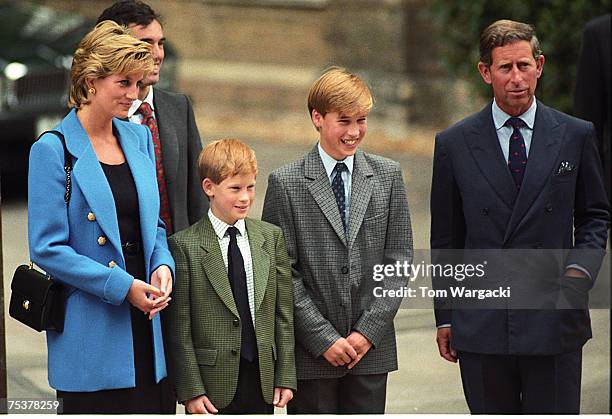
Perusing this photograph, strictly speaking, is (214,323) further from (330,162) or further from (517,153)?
(517,153)

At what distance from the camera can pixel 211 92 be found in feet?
54.0

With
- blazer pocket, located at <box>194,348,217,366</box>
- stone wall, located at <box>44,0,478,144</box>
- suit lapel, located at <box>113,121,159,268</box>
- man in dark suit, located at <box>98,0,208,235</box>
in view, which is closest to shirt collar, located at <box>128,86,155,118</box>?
A: man in dark suit, located at <box>98,0,208,235</box>

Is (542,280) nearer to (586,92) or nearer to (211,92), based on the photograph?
(586,92)

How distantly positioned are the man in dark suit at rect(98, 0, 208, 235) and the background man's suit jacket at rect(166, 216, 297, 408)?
42 cm

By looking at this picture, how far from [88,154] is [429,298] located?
1374 millimetres

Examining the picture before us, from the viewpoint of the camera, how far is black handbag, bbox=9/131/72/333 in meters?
3.97

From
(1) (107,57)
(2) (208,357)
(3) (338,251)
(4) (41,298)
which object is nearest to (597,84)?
(3) (338,251)

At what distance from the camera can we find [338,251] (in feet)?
14.2

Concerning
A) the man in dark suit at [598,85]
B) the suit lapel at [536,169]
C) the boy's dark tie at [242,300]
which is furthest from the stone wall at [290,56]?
the boy's dark tie at [242,300]

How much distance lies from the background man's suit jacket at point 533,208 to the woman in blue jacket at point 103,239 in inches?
40.1

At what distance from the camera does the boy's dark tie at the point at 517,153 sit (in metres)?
4.29

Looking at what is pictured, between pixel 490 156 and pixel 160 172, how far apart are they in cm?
116

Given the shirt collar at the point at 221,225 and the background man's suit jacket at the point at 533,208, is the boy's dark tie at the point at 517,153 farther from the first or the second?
the shirt collar at the point at 221,225

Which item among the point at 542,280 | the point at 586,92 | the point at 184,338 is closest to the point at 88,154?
the point at 184,338
